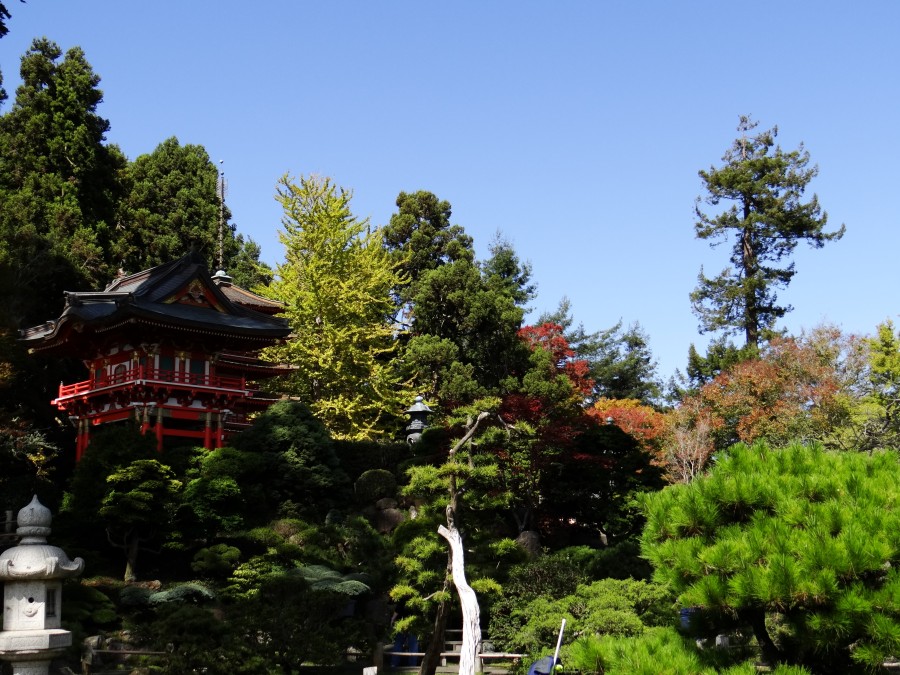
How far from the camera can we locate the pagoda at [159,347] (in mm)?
22500

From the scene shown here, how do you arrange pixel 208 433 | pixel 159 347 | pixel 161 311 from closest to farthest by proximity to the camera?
1. pixel 161 311
2. pixel 159 347
3. pixel 208 433

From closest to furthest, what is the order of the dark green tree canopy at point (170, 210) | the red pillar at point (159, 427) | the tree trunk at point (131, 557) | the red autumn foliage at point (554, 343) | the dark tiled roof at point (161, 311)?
the tree trunk at point (131, 557)
the dark tiled roof at point (161, 311)
the red pillar at point (159, 427)
the red autumn foliage at point (554, 343)
the dark green tree canopy at point (170, 210)

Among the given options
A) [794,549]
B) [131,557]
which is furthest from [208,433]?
[794,549]

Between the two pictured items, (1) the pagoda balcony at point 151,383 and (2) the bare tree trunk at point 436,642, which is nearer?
(2) the bare tree trunk at point 436,642

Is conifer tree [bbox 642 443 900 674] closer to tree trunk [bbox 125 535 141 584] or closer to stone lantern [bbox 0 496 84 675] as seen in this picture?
stone lantern [bbox 0 496 84 675]

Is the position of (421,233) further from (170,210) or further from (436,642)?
(436,642)

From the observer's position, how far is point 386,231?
34.8 meters

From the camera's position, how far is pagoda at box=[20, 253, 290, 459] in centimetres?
2250

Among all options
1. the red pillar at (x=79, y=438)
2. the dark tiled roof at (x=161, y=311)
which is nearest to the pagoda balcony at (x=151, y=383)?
the red pillar at (x=79, y=438)

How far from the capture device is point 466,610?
12.1m

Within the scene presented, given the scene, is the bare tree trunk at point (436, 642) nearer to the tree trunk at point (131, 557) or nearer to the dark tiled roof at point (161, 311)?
the tree trunk at point (131, 557)

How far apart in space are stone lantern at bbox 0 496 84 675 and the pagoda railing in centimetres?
1080

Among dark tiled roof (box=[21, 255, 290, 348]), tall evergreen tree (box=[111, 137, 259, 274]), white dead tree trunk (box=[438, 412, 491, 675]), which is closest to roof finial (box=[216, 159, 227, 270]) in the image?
tall evergreen tree (box=[111, 137, 259, 274])

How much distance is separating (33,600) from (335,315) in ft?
54.5
